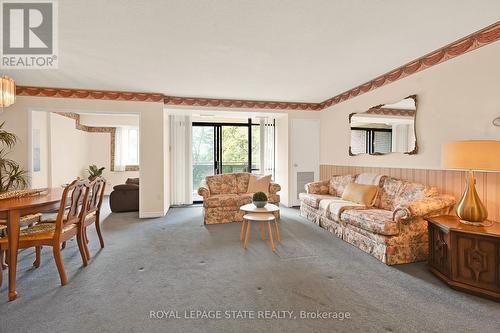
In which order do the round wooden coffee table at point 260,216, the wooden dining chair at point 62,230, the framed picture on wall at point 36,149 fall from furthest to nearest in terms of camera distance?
the framed picture on wall at point 36,149, the round wooden coffee table at point 260,216, the wooden dining chair at point 62,230

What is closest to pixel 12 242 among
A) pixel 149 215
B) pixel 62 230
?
pixel 62 230

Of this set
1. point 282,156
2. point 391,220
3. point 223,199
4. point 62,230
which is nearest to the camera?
point 62,230

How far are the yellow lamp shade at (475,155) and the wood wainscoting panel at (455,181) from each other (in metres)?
0.54

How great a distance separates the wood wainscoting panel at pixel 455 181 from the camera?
8.24 feet

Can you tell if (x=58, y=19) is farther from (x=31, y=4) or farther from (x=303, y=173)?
(x=303, y=173)

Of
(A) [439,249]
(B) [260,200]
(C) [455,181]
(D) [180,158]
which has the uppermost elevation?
(D) [180,158]

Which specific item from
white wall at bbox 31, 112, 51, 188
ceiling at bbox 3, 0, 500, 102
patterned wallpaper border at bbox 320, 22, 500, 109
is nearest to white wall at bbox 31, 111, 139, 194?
white wall at bbox 31, 112, 51, 188

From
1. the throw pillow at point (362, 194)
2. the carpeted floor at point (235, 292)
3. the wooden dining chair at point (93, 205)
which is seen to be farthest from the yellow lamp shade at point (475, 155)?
the wooden dining chair at point (93, 205)

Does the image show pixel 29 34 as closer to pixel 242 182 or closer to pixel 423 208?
pixel 242 182

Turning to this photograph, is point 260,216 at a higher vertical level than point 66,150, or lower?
lower

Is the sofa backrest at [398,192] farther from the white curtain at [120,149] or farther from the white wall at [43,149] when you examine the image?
the white curtain at [120,149]

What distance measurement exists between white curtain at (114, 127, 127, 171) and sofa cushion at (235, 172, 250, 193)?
453 cm

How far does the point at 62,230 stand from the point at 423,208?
387 cm

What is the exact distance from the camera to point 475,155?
221cm
